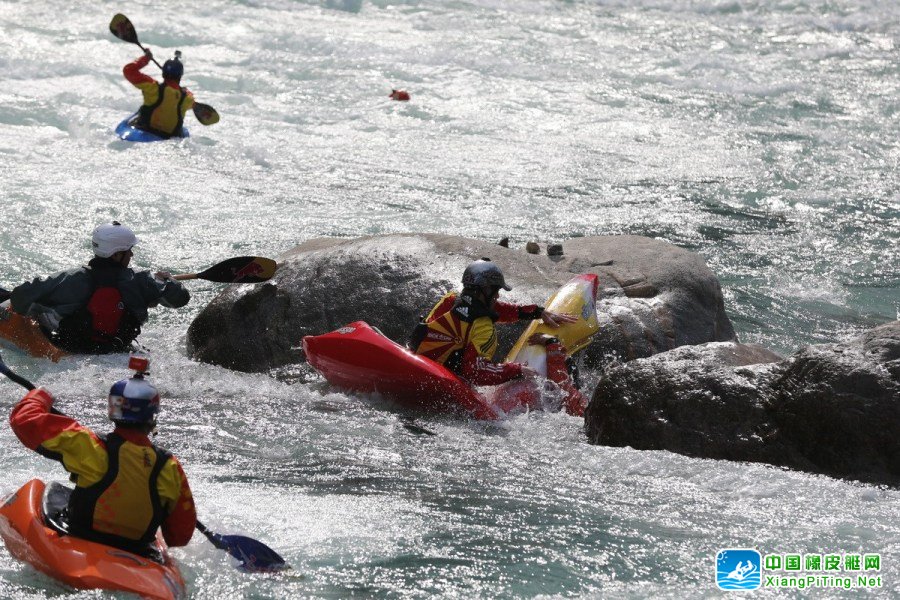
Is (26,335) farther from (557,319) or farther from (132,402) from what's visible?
(132,402)

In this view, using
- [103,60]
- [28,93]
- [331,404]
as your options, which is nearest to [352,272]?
[331,404]

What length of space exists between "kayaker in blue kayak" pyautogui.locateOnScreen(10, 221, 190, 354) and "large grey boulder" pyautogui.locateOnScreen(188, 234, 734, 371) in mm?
721

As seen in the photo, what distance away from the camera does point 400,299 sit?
8227mm

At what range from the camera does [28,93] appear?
1463 centimetres

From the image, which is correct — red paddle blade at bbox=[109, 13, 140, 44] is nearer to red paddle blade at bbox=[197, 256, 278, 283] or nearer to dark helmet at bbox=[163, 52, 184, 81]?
dark helmet at bbox=[163, 52, 184, 81]

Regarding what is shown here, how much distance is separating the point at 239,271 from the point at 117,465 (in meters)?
→ 3.80

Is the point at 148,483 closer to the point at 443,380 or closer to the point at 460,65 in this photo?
the point at 443,380

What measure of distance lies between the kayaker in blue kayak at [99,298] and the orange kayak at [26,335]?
0.06 m

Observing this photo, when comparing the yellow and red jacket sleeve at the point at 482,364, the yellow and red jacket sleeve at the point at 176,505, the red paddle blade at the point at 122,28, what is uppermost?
the red paddle blade at the point at 122,28

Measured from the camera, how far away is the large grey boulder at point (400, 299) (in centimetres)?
816

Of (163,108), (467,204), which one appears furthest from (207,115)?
(467,204)

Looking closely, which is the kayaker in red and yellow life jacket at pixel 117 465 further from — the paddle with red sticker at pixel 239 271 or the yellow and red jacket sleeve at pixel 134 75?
the yellow and red jacket sleeve at pixel 134 75

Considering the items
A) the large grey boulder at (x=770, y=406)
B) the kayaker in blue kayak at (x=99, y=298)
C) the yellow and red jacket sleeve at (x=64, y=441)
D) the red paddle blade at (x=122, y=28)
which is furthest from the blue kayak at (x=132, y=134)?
the yellow and red jacket sleeve at (x=64, y=441)

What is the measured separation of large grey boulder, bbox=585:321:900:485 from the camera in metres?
6.04
